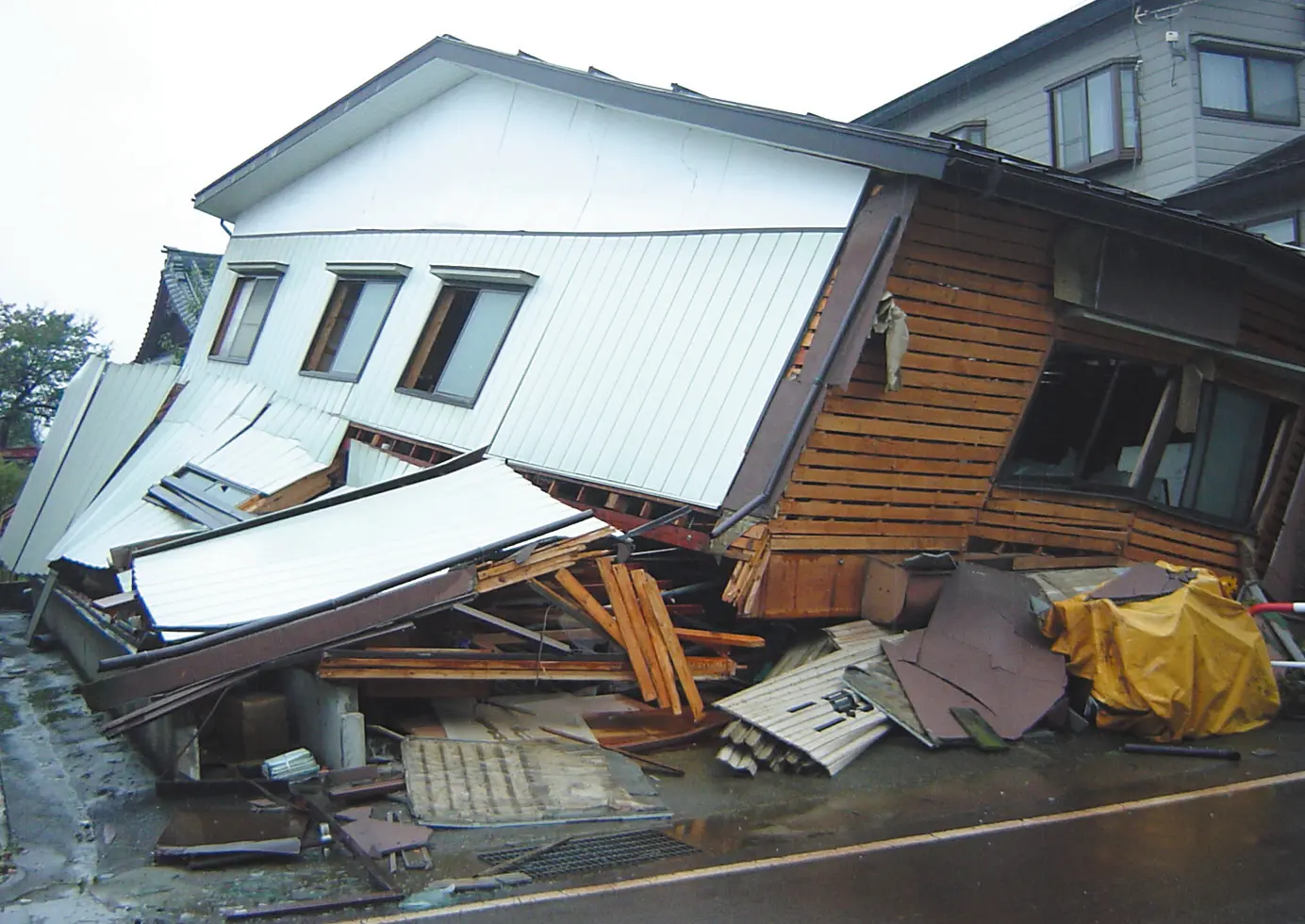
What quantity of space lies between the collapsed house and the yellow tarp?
168 cm

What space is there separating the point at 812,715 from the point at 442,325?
24.8ft

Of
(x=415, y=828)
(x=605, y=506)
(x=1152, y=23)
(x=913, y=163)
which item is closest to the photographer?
(x=415, y=828)

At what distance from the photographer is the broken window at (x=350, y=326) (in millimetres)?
14234

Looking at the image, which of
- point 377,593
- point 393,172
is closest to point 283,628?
point 377,593

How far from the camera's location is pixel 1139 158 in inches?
673

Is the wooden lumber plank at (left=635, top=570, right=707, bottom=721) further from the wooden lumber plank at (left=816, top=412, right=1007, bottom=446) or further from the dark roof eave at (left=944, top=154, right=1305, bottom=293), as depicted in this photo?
the dark roof eave at (left=944, top=154, right=1305, bottom=293)

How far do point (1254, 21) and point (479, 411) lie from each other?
581 inches

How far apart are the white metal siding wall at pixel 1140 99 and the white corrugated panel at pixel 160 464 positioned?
38.2 ft

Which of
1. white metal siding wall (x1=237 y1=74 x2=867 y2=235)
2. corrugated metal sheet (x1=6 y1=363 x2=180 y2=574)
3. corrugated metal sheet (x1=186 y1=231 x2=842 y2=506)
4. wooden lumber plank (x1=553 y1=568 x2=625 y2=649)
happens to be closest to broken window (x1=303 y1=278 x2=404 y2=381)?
corrugated metal sheet (x1=186 y1=231 x2=842 y2=506)

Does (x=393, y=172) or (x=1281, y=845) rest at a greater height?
(x=393, y=172)

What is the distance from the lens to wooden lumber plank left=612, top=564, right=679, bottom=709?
25.8ft

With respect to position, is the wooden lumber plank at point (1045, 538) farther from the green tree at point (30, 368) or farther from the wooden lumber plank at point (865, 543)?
the green tree at point (30, 368)

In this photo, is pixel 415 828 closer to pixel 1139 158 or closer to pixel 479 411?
pixel 479 411

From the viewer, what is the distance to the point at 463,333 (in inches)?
502
